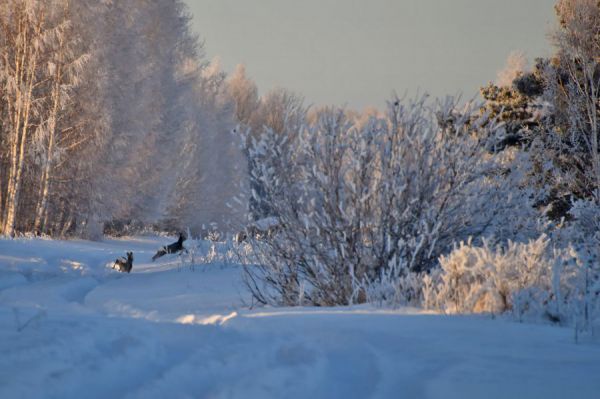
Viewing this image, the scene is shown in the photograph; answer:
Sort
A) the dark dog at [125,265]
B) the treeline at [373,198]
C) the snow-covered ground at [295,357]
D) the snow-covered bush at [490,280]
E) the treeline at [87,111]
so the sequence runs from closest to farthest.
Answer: the snow-covered ground at [295,357], the snow-covered bush at [490,280], the treeline at [373,198], the dark dog at [125,265], the treeline at [87,111]

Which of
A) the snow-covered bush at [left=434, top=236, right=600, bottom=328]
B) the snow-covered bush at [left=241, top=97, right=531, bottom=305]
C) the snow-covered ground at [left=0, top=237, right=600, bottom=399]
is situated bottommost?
the snow-covered ground at [left=0, top=237, right=600, bottom=399]

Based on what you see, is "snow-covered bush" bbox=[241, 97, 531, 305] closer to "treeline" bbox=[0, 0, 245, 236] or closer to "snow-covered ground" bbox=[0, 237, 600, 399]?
"snow-covered ground" bbox=[0, 237, 600, 399]

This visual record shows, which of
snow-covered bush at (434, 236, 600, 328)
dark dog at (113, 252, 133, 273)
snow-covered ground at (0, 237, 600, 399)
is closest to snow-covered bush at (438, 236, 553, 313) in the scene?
snow-covered bush at (434, 236, 600, 328)

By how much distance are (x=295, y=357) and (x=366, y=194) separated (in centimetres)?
245

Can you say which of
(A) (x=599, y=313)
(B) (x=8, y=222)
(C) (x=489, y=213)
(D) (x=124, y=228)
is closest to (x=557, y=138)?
(C) (x=489, y=213)

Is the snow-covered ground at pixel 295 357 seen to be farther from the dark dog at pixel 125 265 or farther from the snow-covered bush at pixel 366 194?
the dark dog at pixel 125 265

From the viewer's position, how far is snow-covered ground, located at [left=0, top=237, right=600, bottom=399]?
90.7 inches

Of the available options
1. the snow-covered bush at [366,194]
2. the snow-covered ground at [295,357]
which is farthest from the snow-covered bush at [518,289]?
the snow-covered bush at [366,194]

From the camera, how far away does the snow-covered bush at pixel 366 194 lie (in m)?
5.32

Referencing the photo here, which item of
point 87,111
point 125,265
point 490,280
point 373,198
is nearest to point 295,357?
point 490,280

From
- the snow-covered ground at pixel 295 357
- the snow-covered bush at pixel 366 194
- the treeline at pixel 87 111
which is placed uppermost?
the treeline at pixel 87 111

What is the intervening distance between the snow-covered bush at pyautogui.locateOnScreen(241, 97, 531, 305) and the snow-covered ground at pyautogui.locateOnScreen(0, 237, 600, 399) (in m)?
1.37

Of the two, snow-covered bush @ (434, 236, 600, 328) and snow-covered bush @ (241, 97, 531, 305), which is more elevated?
snow-covered bush @ (241, 97, 531, 305)

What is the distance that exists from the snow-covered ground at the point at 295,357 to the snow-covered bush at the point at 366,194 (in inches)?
53.9
